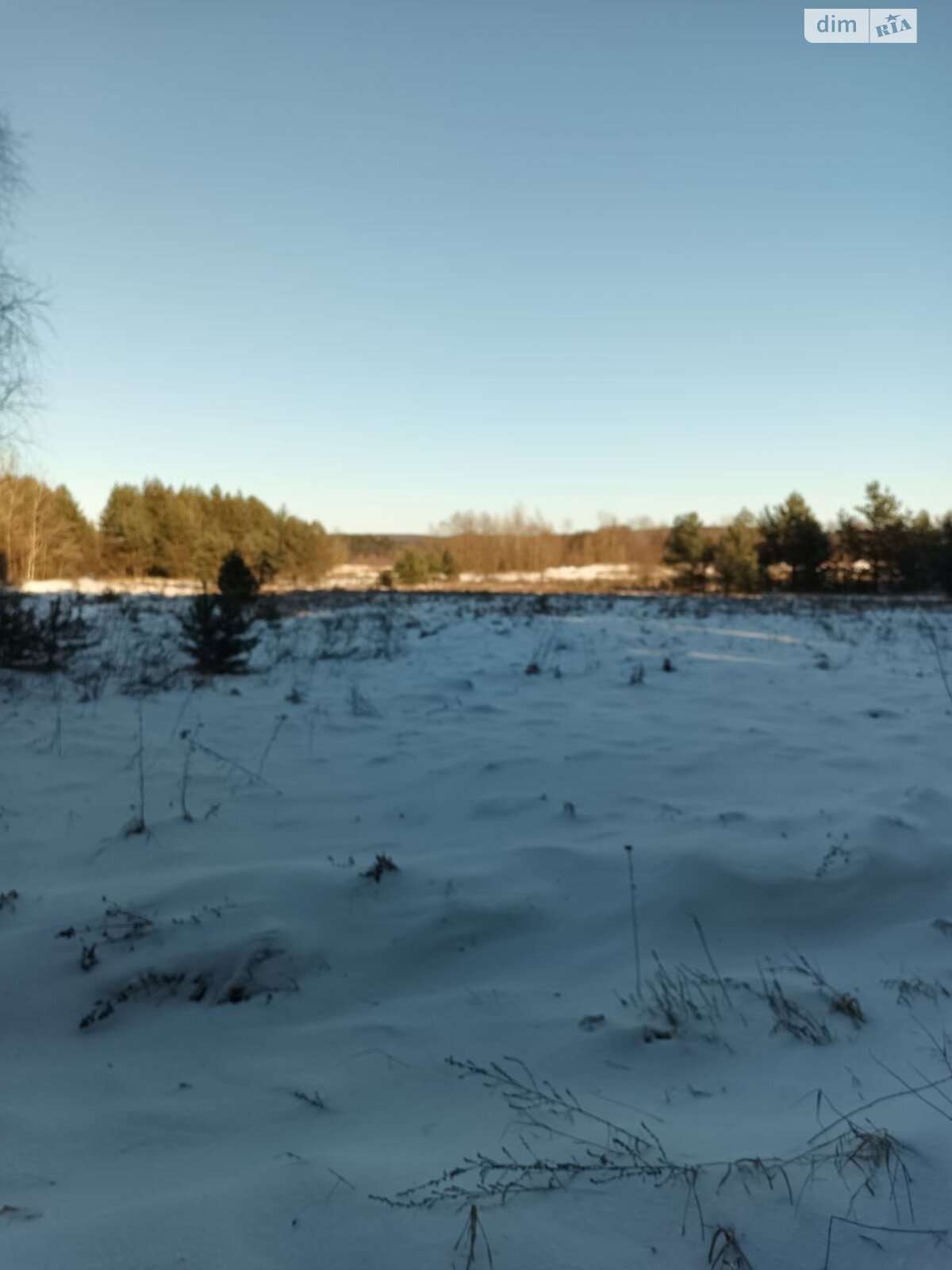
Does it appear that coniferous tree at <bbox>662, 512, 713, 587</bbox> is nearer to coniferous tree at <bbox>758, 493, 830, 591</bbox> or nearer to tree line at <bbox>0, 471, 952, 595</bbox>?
tree line at <bbox>0, 471, 952, 595</bbox>

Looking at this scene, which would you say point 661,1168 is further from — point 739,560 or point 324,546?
point 324,546

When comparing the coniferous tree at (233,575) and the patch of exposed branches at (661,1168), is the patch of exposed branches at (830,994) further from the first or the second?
the coniferous tree at (233,575)

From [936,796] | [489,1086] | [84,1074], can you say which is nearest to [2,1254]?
[84,1074]

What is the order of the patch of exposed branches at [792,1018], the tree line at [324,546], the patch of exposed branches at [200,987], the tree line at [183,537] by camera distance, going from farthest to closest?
the tree line at [183,537], the tree line at [324,546], the patch of exposed branches at [200,987], the patch of exposed branches at [792,1018]

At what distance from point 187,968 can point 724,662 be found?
6774mm

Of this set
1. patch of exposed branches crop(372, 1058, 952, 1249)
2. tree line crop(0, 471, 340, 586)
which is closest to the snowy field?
patch of exposed branches crop(372, 1058, 952, 1249)

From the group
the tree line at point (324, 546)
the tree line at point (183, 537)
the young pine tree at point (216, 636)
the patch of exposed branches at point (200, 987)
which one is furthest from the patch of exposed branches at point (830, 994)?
the tree line at point (183, 537)

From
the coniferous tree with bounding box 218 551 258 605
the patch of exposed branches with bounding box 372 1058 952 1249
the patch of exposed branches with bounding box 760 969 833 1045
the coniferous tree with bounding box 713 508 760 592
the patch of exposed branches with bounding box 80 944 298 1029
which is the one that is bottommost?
the patch of exposed branches with bounding box 80 944 298 1029

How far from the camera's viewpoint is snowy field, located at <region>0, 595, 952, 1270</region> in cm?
134

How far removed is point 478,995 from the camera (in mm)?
2260

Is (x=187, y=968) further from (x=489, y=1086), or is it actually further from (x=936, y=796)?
(x=936, y=796)

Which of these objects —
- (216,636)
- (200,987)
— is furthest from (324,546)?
(200,987)

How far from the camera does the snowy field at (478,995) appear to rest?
134cm

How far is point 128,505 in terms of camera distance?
47.5 m
